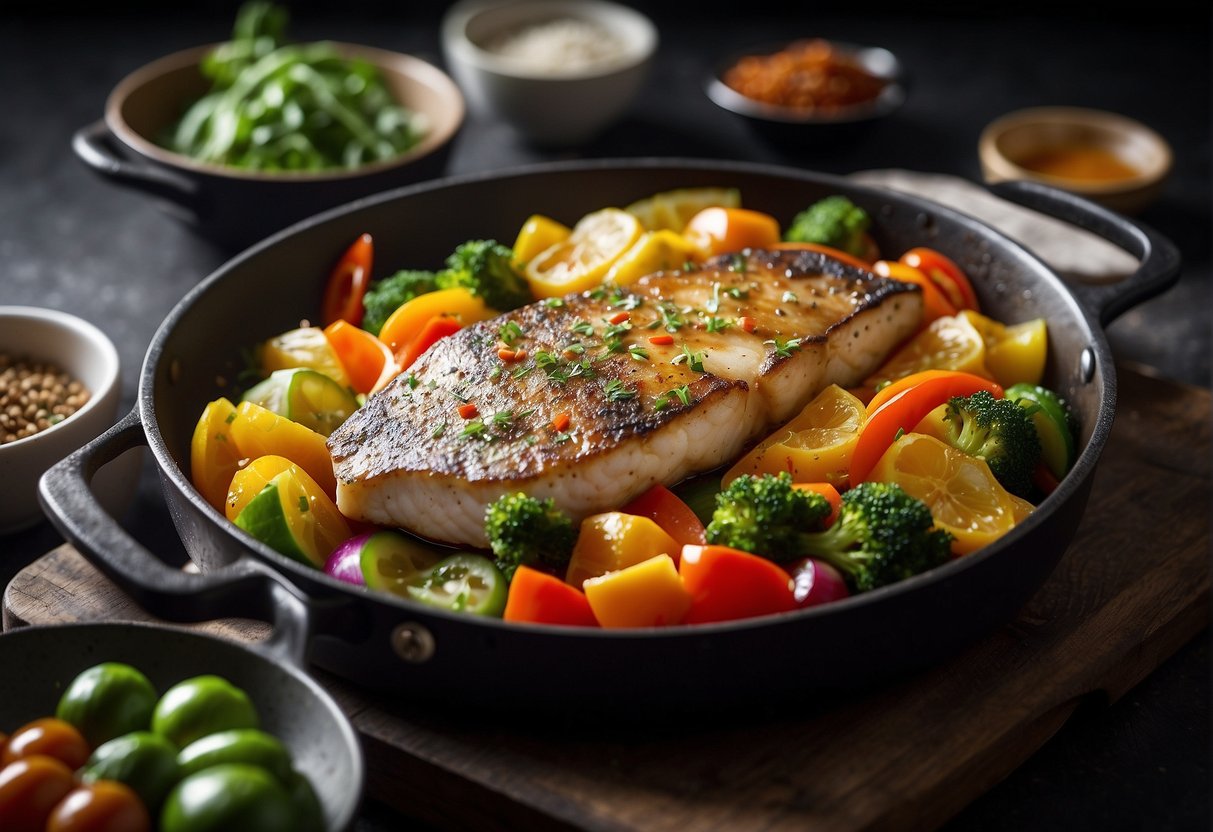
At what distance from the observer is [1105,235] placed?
3.85 metres

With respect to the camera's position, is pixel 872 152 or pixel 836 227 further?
pixel 872 152

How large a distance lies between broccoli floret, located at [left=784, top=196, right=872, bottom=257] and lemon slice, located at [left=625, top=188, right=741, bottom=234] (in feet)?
0.93

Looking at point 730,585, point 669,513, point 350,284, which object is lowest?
point 350,284

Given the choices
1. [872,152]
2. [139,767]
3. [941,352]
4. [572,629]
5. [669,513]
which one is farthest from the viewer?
[872,152]

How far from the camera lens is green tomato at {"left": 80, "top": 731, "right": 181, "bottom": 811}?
2150 millimetres

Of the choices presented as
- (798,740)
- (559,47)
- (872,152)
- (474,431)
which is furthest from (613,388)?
(872,152)

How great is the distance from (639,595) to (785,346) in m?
0.97

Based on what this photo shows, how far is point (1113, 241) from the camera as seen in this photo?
386 cm

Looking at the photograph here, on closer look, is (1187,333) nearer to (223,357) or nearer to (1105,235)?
(1105,235)

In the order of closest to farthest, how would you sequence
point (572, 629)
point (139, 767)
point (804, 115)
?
1. point (139, 767)
2. point (572, 629)
3. point (804, 115)

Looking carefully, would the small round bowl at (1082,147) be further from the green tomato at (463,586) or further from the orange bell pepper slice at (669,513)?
the green tomato at (463,586)

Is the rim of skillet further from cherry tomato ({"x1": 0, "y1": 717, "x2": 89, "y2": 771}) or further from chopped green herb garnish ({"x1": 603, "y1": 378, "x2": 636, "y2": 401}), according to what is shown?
chopped green herb garnish ({"x1": 603, "y1": 378, "x2": 636, "y2": 401})

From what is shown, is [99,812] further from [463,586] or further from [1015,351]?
[1015,351]

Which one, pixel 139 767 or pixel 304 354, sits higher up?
pixel 139 767
